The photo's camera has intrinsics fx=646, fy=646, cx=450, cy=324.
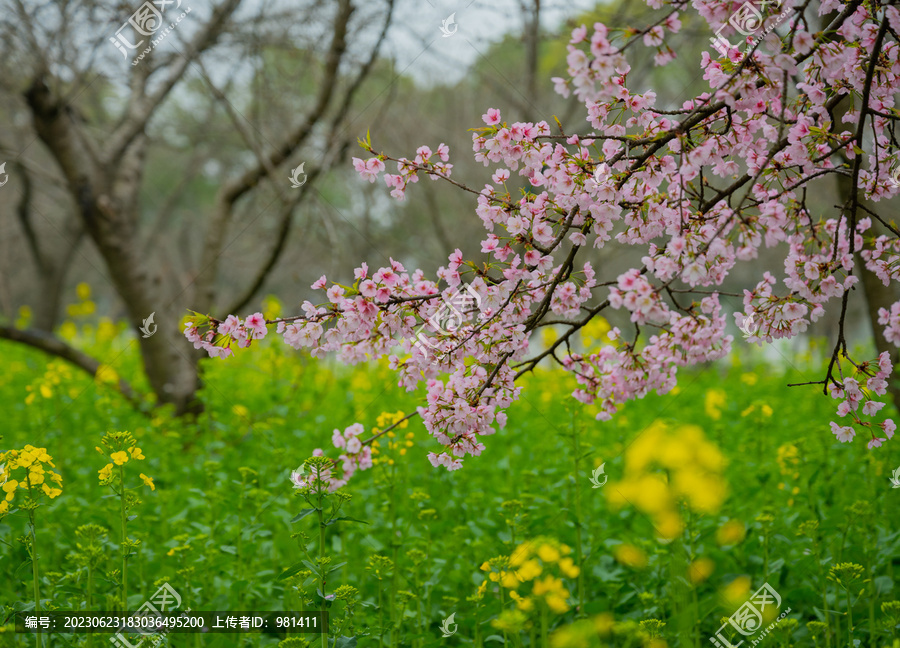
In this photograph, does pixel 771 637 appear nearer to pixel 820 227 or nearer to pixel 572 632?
pixel 572 632

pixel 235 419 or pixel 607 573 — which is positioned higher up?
pixel 235 419

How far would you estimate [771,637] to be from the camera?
2.25m

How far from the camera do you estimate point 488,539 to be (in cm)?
311

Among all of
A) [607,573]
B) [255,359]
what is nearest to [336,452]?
[607,573]

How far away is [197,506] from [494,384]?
5.88 feet

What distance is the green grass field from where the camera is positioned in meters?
2.03
